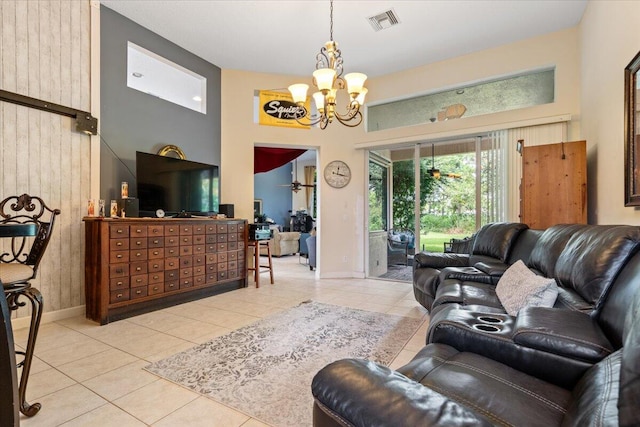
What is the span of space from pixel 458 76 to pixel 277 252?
5894 mm

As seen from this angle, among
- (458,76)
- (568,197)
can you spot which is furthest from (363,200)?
(568,197)

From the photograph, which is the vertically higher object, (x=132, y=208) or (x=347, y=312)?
A: (x=132, y=208)

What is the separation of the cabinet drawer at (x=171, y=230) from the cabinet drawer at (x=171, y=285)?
560 millimetres

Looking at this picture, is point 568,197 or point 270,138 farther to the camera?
point 270,138

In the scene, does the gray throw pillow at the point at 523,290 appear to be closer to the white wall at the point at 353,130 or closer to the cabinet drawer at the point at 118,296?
the white wall at the point at 353,130

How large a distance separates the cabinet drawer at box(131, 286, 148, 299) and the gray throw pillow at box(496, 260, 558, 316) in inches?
133

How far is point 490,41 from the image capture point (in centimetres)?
411

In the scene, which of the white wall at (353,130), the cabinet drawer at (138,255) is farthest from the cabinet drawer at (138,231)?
the white wall at (353,130)

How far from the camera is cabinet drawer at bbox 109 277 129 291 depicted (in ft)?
9.75

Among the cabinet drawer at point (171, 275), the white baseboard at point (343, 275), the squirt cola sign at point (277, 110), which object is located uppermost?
the squirt cola sign at point (277, 110)

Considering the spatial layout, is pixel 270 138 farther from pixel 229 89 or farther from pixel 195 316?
pixel 195 316

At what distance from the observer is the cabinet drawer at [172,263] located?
11.3 feet

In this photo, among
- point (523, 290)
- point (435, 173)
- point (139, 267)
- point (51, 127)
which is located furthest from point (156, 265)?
point (435, 173)

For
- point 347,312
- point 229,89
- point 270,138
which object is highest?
point 229,89
